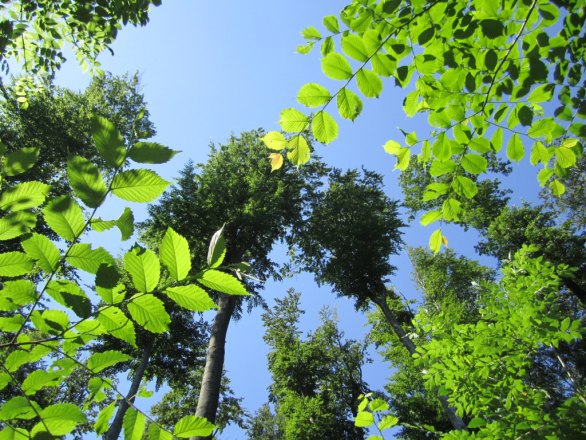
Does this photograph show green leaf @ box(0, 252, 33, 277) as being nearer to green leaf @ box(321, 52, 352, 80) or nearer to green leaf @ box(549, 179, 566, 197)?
green leaf @ box(321, 52, 352, 80)

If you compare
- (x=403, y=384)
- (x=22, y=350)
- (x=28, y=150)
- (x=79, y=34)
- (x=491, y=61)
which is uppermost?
(x=403, y=384)

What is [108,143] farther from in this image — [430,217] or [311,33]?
[430,217]

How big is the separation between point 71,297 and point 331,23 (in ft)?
3.96

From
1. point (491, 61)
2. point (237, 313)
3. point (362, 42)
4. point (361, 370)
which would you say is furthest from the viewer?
point (361, 370)

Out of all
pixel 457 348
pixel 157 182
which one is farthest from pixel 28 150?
pixel 457 348

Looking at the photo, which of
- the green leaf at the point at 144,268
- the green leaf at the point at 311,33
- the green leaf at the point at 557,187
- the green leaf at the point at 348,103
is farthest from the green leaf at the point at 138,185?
the green leaf at the point at 557,187

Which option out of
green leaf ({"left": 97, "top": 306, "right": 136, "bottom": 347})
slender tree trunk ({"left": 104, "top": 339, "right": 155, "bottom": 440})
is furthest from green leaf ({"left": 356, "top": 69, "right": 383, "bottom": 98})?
slender tree trunk ({"left": 104, "top": 339, "right": 155, "bottom": 440})

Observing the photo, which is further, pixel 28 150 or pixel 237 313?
pixel 237 313

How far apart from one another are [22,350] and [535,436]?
8.06 ft

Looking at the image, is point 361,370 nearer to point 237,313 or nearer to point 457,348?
point 237,313

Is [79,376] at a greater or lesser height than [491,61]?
greater

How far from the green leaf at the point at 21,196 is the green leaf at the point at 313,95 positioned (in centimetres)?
81

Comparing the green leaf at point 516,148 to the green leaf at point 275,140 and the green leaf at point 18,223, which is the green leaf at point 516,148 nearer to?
the green leaf at point 275,140

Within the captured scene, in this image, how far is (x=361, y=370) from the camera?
21.6 meters
